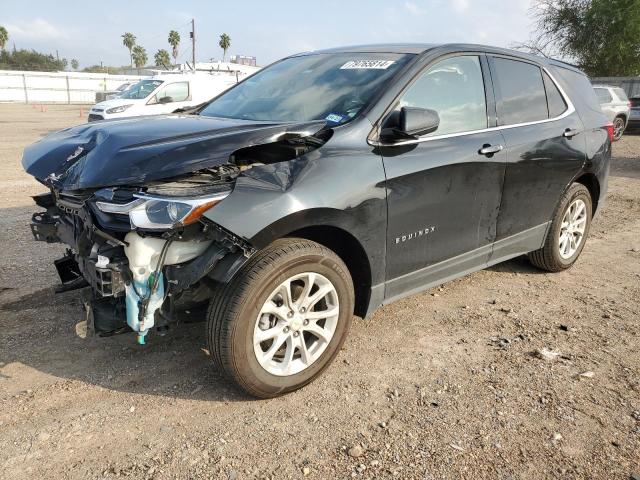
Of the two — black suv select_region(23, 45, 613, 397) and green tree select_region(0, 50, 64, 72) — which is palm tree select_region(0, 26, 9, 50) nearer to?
green tree select_region(0, 50, 64, 72)

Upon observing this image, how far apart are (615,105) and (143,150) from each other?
18377 mm

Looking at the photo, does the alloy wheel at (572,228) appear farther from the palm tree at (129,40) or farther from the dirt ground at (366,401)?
the palm tree at (129,40)

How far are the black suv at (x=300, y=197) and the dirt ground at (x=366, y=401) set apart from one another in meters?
0.33

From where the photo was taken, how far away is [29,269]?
15.6 feet

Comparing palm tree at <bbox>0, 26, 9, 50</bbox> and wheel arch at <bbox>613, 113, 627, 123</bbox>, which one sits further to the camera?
palm tree at <bbox>0, 26, 9, 50</bbox>

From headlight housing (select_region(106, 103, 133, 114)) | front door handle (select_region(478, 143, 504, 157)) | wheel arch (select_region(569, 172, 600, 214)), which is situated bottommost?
wheel arch (select_region(569, 172, 600, 214))

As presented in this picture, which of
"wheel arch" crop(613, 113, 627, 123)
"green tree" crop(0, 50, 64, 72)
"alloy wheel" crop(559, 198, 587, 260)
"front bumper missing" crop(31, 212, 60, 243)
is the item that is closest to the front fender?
"front bumper missing" crop(31, 212, 60, 243)

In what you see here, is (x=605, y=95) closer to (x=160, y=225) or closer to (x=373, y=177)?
(x=373, y=177)

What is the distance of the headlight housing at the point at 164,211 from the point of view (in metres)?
2.43

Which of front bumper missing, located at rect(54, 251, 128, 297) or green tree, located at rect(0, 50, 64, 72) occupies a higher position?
green tree, located at rect(0, 50, 64, 72)

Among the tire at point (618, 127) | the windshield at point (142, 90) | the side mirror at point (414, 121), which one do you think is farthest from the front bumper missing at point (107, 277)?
the tire at point (618, 127)

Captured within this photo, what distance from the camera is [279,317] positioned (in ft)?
9.34

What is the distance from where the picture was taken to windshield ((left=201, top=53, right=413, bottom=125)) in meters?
3.25

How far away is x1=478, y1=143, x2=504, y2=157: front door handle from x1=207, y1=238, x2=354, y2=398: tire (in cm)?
138
